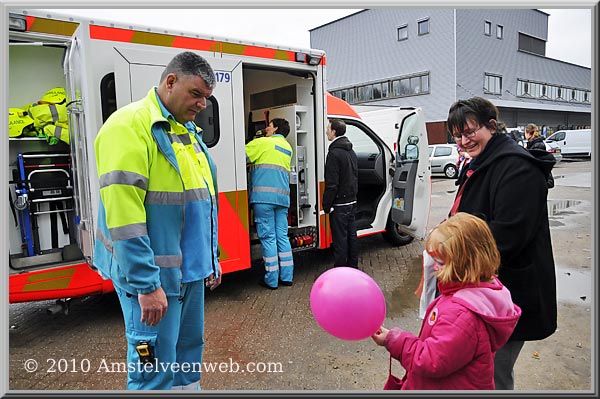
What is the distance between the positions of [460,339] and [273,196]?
131 inches

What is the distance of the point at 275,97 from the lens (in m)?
5.49

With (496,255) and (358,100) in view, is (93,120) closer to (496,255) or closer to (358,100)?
(496,255)

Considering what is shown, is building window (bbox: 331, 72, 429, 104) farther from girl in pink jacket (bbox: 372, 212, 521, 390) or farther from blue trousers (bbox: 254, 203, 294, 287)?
girl in pink jacket (bbox: 372, 212, 521, 390)

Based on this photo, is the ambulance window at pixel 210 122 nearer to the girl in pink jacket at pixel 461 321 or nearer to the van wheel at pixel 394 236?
the girl in pink jacket at pixel 461 321

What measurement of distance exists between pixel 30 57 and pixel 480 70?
19968 mm

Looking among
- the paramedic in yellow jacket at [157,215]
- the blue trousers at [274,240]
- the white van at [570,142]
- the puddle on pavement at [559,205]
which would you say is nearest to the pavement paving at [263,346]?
the blue trousers at [274,240]

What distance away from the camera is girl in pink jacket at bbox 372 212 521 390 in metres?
1.51

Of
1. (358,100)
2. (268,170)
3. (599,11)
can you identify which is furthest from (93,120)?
(358,100)

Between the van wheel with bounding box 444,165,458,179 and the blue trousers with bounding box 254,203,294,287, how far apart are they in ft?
44.4

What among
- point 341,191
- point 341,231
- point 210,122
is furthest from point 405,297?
point 210,122

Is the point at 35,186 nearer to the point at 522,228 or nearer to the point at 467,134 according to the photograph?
the point at 467,134

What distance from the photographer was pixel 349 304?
1.68 m

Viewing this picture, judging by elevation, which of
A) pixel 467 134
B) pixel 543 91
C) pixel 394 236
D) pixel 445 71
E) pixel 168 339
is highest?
pixel 445 71

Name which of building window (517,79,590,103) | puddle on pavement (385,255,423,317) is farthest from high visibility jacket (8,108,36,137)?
building window (517,79,590,103)
